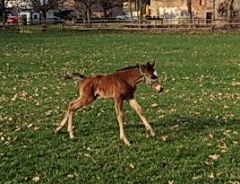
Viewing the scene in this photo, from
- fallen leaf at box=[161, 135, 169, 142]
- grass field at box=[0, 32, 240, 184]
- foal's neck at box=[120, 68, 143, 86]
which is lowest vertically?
grass field at box=[0, 32, 240, 184]

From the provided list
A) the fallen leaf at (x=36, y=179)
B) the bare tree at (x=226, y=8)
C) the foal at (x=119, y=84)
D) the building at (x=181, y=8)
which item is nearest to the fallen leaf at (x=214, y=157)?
the foal at (x=119, y=84)

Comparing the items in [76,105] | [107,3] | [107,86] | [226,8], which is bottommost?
[76,105]

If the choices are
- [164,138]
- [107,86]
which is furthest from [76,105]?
[164,138]

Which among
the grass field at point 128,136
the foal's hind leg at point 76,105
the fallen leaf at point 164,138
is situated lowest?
the grass field at point 128,136

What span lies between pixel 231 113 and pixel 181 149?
361 centimetres

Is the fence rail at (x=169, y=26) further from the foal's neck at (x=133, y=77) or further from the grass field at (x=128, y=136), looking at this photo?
the foal's neck at (x=133, y=77)

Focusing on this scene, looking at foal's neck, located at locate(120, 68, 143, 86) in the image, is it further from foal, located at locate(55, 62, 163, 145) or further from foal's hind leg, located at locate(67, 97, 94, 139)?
foal's hind leg, located at locate(67, 97, 94, 139)

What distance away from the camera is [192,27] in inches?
2501

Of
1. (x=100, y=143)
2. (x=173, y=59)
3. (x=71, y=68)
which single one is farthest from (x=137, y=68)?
(x=173, y=59)

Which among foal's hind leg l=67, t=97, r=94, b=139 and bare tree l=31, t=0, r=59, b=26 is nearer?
foal's hind leg l=67, t=97, r=94, b=139

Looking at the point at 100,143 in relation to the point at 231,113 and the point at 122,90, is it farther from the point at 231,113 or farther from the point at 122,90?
the point at 231,113

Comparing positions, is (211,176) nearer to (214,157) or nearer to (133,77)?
(214,157)

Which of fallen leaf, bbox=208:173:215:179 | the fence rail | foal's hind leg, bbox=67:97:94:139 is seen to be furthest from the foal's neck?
the fence rail

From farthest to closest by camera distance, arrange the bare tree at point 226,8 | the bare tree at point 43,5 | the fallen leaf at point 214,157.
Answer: the bare tree at point 43,5, the bare tree at point 226,8, the fallen leaf at point 214,157
